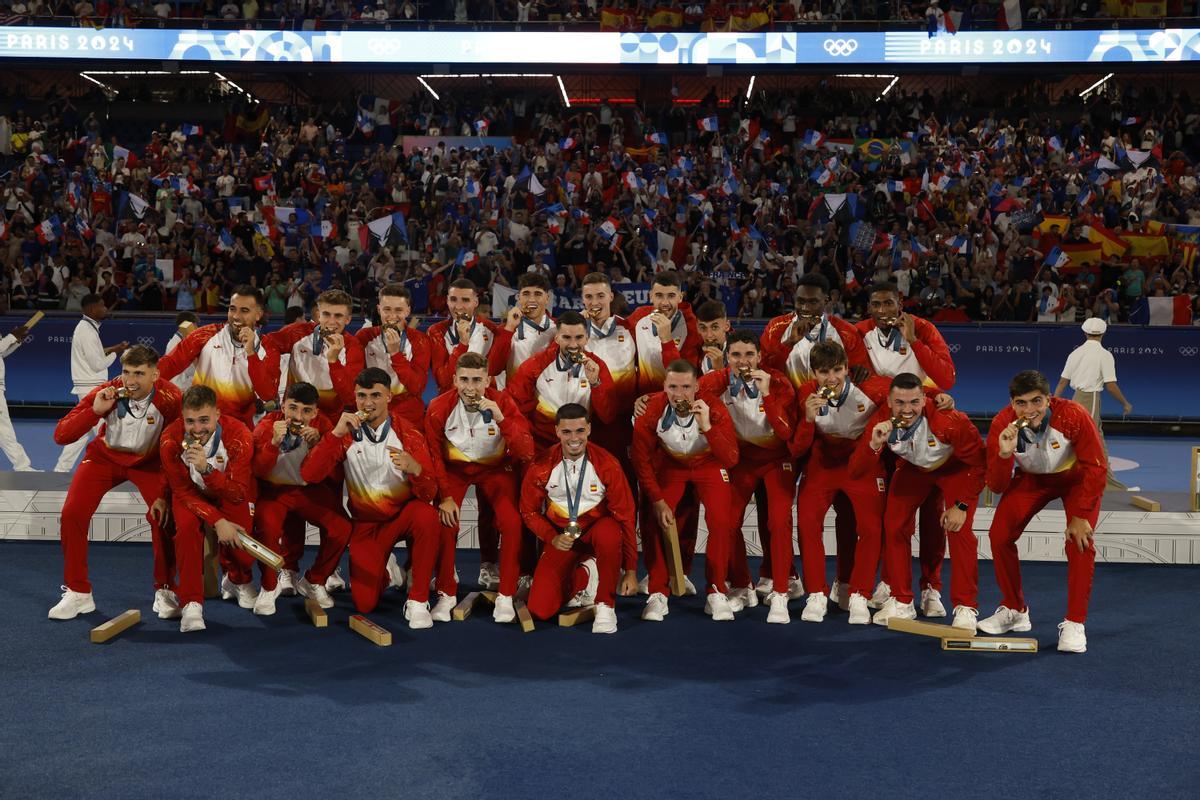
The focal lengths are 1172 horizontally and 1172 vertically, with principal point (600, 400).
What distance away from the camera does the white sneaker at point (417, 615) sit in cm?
744

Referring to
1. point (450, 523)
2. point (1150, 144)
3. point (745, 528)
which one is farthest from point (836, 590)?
point (1150, 144)

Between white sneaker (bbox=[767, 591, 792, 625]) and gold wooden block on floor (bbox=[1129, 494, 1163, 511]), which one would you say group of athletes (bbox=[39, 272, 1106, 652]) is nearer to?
white sneaker (bbox=[767, 591, 792, 625])

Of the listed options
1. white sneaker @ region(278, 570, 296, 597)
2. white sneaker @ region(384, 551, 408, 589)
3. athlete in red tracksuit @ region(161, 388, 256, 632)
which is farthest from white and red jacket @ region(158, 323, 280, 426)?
white sneaker @ region(384, 551, 408, 589)

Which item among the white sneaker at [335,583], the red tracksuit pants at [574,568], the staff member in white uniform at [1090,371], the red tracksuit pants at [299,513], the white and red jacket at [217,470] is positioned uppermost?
the staff member in white uniform at [1090,371]

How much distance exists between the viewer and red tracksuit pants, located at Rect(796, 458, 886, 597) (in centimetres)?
769

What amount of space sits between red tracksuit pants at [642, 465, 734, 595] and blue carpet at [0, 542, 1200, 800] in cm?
31

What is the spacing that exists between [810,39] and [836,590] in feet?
58.9

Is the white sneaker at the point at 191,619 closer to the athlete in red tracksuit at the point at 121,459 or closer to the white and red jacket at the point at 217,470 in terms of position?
the athlete in red tracksuit at the point at 121,459

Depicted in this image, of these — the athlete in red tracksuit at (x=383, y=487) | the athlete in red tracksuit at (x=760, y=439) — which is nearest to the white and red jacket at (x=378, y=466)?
the athlete in red tracksuit at (x=383, y=487)

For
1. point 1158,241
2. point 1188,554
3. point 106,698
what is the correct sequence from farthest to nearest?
point 1158,241 → point 1188,554 → point 106,698

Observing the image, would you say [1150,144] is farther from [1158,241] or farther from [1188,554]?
[1188,554]

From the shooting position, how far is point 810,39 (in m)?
23.7

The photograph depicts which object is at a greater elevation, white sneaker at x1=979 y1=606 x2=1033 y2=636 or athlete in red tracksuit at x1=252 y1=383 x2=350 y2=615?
athlete in red tracksuit at x1=252 y1=383 x2=350 y2=615

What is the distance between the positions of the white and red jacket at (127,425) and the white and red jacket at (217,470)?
23 centimetres
